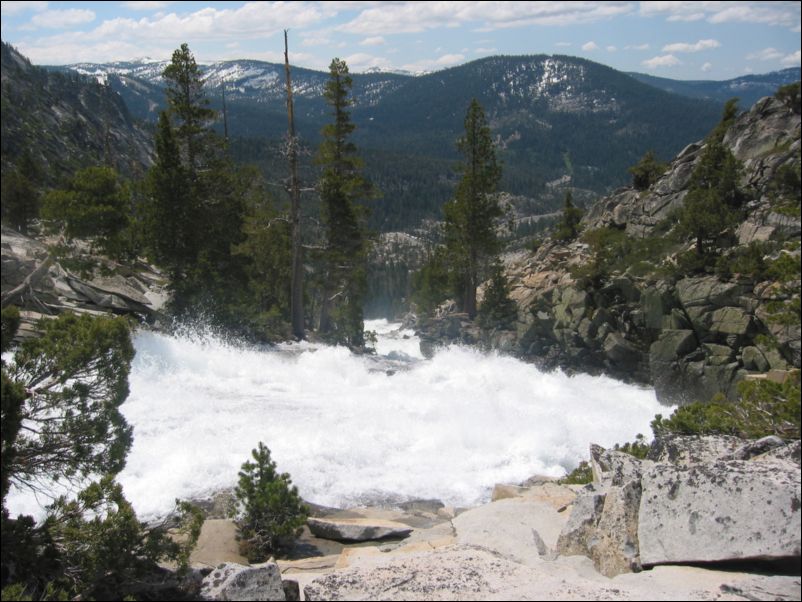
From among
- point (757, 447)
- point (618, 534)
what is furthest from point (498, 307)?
point (618, 534)

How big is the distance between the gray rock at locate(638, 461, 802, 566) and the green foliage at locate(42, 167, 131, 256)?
19.9m

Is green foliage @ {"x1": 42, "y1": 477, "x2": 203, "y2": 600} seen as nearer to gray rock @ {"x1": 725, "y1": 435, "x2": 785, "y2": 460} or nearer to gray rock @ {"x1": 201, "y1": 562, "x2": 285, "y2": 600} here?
gray rock @ {"x1": 201, "y1": 562, "x2": 285, "y2": 600}

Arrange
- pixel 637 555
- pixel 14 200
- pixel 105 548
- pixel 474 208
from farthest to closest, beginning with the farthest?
pixel 474 208 → pixel 14 200 → pixel 105 548 → pixel 637 555

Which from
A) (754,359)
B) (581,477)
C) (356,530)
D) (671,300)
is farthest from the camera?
(671,300)

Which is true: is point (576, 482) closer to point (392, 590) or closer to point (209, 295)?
point (392, 590)

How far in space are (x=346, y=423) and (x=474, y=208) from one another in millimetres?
24815

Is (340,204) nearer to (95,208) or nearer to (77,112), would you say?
(95,208)

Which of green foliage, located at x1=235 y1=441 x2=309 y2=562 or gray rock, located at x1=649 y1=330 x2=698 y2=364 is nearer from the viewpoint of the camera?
green foliage, located at x1=235 y1=441 x2=309 y2=562

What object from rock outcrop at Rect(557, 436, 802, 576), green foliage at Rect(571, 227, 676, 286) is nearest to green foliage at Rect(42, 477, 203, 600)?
rock outcrop at Rect(557, 436, 802, 576)

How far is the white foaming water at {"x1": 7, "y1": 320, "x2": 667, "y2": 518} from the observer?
44.7 ft

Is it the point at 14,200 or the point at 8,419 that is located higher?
the point at 14,200

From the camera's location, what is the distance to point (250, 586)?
6.82 metres

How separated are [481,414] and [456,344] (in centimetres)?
1879

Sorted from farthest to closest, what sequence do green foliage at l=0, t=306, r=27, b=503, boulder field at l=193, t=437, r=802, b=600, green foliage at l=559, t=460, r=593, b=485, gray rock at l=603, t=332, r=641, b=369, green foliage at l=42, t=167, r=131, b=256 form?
1. gray rock at l=603, t=332, r=641, b=369
2. green foliage at l=42, t=167, r=131, b=256
3. green foliage at l=559, t=460, r=593, b=485
4. green foliage at l=0, t=306, r=27, b=503
5. boulder field at l=193, t=437, r=802, b=600
